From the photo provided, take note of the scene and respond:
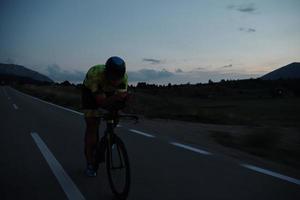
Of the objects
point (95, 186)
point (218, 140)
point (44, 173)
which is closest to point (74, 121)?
point (218, 140)

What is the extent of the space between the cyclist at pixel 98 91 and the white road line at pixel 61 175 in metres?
0.39

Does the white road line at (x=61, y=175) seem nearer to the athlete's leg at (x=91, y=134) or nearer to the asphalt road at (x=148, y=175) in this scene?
the asphalt road at (x=148, y=175)

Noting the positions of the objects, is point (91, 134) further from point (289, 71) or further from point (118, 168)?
point (289, 71)

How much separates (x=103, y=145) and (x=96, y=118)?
1.83ft

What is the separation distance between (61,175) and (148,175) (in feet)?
4.42

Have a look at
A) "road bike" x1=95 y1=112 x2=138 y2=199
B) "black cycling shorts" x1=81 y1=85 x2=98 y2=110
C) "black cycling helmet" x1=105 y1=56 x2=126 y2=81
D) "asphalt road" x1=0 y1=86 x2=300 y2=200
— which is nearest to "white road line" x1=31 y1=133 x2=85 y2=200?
"asphalt road" x1=0 y1=86 x2=300 y2=200

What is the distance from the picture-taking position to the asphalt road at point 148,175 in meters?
6.26

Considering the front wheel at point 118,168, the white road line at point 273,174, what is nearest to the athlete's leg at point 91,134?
the front wheel at point 118,168

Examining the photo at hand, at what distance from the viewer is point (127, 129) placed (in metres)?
13.9

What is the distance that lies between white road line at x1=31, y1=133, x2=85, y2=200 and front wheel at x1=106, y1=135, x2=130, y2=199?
1.58 feet

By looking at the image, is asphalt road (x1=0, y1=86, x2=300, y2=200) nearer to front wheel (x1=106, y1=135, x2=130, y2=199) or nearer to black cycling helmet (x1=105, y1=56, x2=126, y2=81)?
front wheel (x1=106, y1=135, x2=130, y2=199)

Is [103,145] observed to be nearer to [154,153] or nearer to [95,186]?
[95,186]

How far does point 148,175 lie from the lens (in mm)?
7344

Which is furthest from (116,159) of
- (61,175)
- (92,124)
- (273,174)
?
(273,174)
